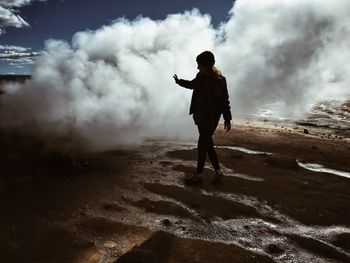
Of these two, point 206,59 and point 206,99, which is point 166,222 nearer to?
point 206,99

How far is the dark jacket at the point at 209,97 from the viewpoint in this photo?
4.50 meters

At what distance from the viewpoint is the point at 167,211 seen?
3756 mm

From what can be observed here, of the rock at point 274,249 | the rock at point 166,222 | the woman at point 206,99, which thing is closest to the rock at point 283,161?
the woman at point 206,99

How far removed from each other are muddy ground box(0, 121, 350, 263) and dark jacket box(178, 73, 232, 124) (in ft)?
3.20

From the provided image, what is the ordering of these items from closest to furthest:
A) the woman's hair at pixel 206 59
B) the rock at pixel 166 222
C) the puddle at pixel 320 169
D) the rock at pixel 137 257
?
1. the rock at pixel 137 257
2. the rock at pixel 166 222
3. the woman's hair at pixel 206 59
4. the puddle at pixel 320 169

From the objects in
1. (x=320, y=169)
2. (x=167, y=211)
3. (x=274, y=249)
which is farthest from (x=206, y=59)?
(x=320, y=169)

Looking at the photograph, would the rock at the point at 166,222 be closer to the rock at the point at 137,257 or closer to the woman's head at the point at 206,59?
the rock at the point at 137,257

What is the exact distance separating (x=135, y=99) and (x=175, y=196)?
167 inches

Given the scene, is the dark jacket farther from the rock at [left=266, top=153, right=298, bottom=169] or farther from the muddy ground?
the rock at [left=266, top=153, right=298, bottom=169]

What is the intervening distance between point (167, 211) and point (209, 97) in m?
1.64

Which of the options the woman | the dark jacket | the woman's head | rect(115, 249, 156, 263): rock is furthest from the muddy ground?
the woman's head

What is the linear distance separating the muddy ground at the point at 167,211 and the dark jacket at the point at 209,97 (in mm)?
974

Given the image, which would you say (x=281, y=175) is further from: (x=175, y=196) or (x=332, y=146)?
(x=332, y=146)

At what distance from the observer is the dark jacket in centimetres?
450
